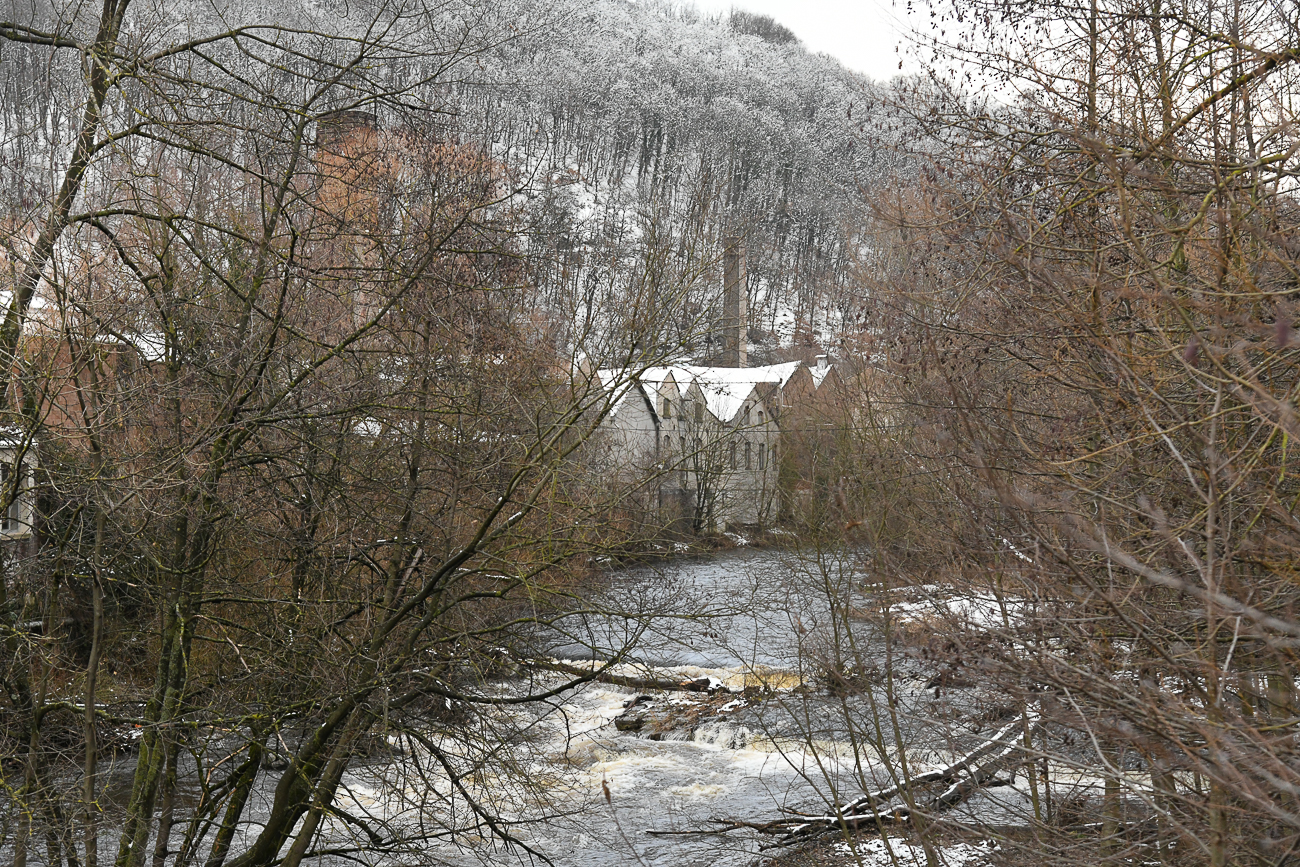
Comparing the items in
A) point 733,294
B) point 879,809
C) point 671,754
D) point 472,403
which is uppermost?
point 733,294

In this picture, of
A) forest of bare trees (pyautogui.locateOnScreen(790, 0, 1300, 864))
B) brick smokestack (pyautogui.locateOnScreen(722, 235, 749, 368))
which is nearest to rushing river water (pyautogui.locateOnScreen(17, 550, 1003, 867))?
brick smokestack (pyautogui.locateOnScreen(722, 235, 749, 368))

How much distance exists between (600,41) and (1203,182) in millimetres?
122978

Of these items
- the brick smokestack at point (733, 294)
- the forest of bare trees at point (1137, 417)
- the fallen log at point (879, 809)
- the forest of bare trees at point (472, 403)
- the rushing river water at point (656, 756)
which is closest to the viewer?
the forest of bare trees at point (1137, 417)

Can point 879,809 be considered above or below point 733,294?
below

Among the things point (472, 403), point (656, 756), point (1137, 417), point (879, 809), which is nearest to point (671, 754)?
point (656, 756)

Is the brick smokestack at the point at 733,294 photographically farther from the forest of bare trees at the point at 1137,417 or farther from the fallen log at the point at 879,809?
the fallen log at the point at 879,809

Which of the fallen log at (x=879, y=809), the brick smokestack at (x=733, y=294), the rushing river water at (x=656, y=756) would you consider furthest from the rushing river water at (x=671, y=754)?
the brick smokestack at (x=733, y=294)

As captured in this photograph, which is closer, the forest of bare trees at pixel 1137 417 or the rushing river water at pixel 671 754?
the forest of bare trees at pixel 1137 417

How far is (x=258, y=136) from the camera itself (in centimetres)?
780

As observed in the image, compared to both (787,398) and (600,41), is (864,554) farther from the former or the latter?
(600,41)

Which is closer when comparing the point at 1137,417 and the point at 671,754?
the point at 1137,417

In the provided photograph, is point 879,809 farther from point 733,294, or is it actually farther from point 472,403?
point 472,403

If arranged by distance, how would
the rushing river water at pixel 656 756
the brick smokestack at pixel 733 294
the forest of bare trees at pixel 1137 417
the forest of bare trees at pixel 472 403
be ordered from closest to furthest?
1. the forest of bare trees at pixel 1137 417
2. the forest of bare trees at pixel 472 403
3. the rushing river water at pixel 656 756
4. the brick smokestack at pixel 733 294

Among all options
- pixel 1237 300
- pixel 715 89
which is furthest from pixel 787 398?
pixel 715 89
